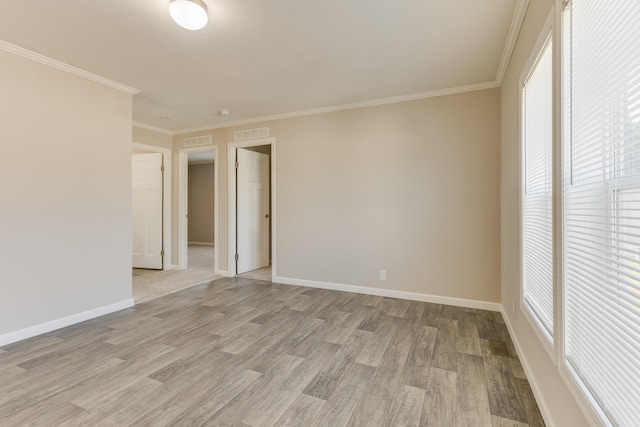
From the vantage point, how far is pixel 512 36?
2266 mm

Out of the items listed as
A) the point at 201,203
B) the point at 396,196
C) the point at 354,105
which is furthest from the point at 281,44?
the point at 201,203

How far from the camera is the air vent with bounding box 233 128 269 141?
445 centimetres

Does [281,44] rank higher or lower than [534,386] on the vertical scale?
higher

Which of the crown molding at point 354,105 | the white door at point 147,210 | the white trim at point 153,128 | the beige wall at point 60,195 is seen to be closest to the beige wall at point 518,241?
the crown molding at point 354,105

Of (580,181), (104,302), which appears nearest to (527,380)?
(580,181)

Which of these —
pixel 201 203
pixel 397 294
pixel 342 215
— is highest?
pixel 201 203

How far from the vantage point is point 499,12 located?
2.05 meters

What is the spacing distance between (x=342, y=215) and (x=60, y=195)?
3.03 metres

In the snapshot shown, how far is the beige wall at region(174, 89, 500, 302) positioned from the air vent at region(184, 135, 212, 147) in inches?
42.0

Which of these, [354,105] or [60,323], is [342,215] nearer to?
[354,105]

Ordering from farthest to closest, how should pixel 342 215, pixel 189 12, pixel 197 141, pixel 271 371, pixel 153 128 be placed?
pixel 197 141 → pixel 153 128 → pixel 342 215 → pixel 271 371 → pixel 189 12

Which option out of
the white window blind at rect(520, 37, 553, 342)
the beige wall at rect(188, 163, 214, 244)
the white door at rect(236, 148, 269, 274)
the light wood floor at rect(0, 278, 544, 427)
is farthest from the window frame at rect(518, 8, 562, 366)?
the beige wall at rect(188, 163, 214, 244)

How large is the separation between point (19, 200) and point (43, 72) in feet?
3.90

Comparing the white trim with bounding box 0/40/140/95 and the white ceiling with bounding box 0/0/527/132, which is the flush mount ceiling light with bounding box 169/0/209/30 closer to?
the white ceiling with bounding box 0/0/527/132
